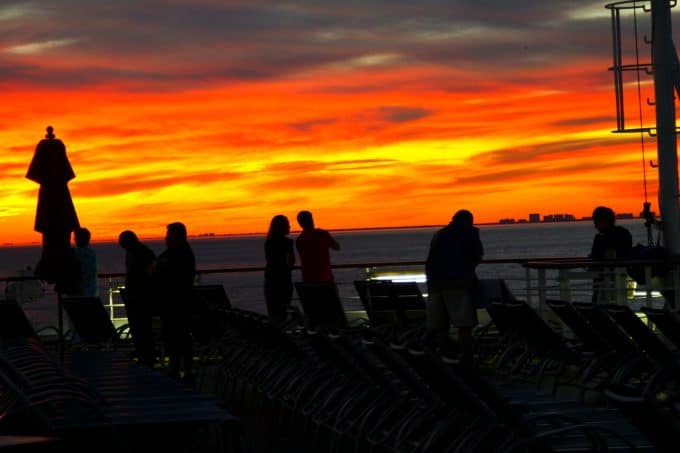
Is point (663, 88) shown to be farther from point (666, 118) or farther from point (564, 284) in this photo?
point (564, 284)

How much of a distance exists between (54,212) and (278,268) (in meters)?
2.14

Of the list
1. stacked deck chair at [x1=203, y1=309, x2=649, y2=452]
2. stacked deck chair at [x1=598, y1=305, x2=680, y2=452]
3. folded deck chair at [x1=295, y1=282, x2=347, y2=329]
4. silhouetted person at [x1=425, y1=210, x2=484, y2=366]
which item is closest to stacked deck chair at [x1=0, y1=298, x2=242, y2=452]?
stacked deck chair at [x1=203, y1=309, x2=649, y2=452]

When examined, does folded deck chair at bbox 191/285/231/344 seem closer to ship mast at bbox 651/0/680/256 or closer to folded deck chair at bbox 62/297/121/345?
folded deck chair at bbox 62/297/121/345

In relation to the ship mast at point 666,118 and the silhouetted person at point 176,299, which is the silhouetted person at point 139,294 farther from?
the ship mast at point 666,118

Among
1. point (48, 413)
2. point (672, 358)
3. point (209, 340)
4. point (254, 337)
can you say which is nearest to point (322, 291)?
point (209, 340)

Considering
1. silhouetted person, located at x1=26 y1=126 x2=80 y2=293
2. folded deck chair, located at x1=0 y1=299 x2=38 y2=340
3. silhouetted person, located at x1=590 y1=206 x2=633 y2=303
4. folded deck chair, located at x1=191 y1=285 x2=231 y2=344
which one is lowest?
folded deck chair, located at x1=191 y1=285 x2=231 y2=344

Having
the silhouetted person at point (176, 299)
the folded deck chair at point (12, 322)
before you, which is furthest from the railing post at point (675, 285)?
the folded deck chair at point (12, 322)

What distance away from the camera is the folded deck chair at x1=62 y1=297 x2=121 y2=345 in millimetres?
13328

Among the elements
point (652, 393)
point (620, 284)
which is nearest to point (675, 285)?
point (620, 284)

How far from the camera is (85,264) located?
15195mm

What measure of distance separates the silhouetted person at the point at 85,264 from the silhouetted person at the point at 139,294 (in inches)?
69.1

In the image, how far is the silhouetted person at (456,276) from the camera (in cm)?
1226

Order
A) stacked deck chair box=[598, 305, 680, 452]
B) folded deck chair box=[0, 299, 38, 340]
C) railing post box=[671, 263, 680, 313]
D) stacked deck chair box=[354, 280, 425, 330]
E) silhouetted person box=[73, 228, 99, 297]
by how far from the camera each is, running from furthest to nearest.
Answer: silhouetted person box=[73, 228, 99, 297] < stacked deck chair box=[354, 280, 425, 330] < railing post box=[671, 263, 680, 313] < folded deck chair box=[0, 299, 38, 340] < stacked deck chair box=[598, 305, 680, 452]

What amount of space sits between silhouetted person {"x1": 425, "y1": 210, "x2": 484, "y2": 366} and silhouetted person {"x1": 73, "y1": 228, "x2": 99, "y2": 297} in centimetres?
416
